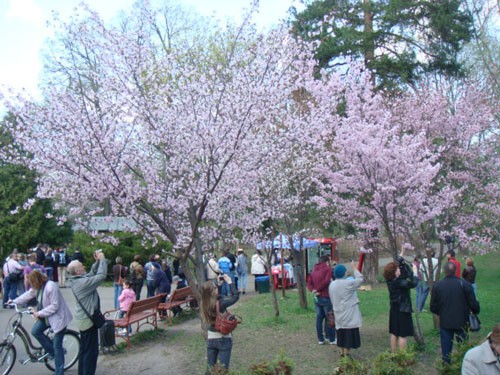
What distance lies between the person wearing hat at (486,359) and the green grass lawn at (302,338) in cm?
178

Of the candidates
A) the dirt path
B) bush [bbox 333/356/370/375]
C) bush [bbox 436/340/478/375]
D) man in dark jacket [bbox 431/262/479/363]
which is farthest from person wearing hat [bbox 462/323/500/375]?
the dirt path

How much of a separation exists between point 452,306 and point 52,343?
6.01 metres

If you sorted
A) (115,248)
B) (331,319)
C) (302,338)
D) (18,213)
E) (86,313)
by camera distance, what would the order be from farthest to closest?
(115,248) < (18,213) < (302,338) < (331,319) < (86,313)

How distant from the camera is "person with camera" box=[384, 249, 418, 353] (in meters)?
8.23

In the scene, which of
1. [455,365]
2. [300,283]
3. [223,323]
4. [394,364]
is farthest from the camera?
[300,283]

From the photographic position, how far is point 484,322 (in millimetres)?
12086

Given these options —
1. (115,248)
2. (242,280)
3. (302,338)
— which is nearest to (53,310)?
(302,338)

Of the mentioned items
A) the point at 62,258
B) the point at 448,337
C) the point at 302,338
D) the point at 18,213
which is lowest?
the point at 302,338

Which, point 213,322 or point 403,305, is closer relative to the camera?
point 213,322

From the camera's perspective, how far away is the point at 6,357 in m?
8.17

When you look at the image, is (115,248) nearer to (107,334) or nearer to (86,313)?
(107,334)

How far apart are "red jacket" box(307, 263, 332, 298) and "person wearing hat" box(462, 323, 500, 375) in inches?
230

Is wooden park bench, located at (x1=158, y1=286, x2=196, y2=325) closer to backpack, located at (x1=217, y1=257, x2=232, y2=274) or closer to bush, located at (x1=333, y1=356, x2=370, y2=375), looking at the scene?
backpack, located at (x1=217, y1=257, x2=232, y2=274)

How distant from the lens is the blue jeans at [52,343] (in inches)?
300
